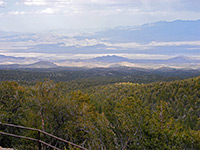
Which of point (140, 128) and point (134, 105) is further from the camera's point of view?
point (134, 105)

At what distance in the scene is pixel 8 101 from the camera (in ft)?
77.7

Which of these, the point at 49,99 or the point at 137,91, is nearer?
the point at 49,99

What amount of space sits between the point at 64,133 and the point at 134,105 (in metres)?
5.94

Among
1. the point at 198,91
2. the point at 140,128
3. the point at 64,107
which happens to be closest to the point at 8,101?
the point at 64,107

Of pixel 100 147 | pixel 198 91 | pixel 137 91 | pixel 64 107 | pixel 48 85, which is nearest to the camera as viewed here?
pixel 100 147

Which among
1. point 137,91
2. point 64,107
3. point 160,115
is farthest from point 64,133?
point 137,91

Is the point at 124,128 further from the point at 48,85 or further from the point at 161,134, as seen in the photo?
the point at 48,85

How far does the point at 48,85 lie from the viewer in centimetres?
2277

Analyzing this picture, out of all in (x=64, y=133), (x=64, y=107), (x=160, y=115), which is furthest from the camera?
(x=64, y=107)

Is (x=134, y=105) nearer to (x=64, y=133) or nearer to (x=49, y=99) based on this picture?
(x=64, y=133)

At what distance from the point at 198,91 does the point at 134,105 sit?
97.1 ft

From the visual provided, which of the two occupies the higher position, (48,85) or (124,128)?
(48,85)

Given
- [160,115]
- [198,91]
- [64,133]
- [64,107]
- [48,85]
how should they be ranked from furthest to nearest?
1. [198,91]
2. [48,85]
3. [64,107]
4. [64,133]
5. [160,115]

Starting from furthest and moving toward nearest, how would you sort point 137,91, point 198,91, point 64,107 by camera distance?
point 137,91 < point 198,91 < point 64,107
